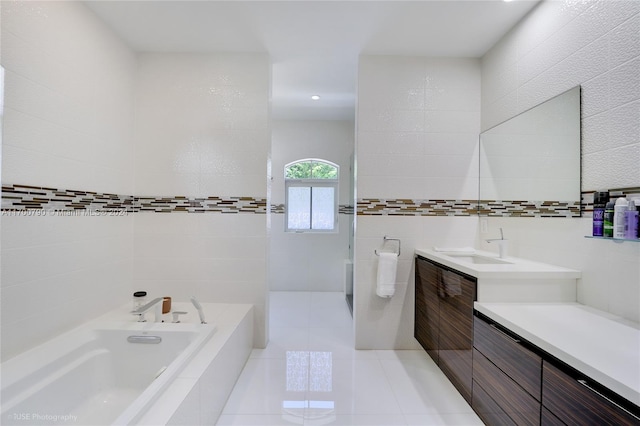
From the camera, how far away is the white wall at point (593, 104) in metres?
1.35

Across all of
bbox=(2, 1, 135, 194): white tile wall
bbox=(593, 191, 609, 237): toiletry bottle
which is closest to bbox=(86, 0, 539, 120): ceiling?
bbox=(2, 1, 135, 194): white tile wall

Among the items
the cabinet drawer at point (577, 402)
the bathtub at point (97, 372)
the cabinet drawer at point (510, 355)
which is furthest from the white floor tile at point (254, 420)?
the cabinet drawer at point (577, 402)

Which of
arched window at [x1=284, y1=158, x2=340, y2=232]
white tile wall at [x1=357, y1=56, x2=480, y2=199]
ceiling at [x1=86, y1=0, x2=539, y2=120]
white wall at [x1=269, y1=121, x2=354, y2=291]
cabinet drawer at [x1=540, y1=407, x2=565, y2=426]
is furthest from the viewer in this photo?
arched window at [x1=284, y1=158, x2=340, y2=232]

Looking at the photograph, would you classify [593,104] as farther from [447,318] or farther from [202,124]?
[202,124]

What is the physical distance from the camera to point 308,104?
3.77 m

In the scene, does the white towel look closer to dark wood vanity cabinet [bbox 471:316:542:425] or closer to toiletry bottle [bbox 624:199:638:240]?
dark wood vanity cabinet [bbox 471:316:542:425]

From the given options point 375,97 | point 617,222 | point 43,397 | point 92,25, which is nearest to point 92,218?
point 43,397

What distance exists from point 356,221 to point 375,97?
1.12 metres

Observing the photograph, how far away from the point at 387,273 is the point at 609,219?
145 cm

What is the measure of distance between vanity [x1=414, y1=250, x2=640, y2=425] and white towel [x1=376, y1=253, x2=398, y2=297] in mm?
314

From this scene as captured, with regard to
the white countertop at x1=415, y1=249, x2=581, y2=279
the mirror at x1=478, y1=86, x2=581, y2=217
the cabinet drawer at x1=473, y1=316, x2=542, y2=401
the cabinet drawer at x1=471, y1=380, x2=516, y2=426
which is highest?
the mirror at x1=478, y1=86, x2=581, y2=217

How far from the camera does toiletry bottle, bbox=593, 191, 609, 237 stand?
4.56 feet

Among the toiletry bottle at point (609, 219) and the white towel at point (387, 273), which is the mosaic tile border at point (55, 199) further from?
the toiletry bottle at point (609, 219)

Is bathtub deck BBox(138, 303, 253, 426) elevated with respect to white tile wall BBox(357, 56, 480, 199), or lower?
lower
